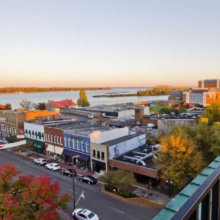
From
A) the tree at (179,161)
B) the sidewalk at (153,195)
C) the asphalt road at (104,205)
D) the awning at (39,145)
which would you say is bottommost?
the asphalt road at (104,205)

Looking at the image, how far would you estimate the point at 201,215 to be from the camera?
9156 millimetres

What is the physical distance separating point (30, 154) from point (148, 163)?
25381 mm

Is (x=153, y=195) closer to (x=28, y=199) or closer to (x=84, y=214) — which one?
(x=84, y=214)

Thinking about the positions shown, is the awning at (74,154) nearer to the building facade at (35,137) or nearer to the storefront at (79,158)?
the storefront at (79,158)

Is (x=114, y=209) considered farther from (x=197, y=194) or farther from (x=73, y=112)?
(x=73, y=112)

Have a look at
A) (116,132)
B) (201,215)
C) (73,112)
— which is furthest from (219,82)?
(201,215)

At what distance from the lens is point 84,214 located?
65.3 ft

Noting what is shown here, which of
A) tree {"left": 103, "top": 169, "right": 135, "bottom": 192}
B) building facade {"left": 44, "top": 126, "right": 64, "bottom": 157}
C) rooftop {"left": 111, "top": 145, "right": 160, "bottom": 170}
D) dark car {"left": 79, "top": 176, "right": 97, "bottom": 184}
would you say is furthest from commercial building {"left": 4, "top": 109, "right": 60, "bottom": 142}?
tree {"left": 103, "top": 169, "right": 135, "bottom": 192}

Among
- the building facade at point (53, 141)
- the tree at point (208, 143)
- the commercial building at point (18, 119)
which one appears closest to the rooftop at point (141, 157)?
the tree at point (208, 143)

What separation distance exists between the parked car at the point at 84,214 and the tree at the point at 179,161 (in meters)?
8.44

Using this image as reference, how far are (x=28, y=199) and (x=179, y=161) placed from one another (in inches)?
607

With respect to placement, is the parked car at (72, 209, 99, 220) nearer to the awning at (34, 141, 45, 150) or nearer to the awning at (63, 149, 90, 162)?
the awning at (63, 149, 90, 162)

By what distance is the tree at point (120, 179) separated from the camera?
76.9 ft

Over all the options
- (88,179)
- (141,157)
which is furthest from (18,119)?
(141,157)
